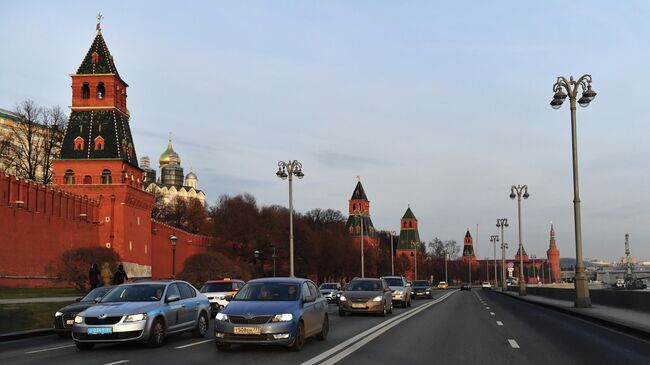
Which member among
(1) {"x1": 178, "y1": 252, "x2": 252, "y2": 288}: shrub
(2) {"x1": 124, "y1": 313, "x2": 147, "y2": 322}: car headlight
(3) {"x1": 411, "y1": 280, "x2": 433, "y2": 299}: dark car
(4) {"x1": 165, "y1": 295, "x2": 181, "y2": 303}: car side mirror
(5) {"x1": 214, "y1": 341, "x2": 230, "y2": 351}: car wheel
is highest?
(4) {"x1": 165, "y1": 295, "x2": 181, "y2": 303}: car side mirror

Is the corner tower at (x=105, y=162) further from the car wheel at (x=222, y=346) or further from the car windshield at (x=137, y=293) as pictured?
the car wheel at (x=222, y=346)

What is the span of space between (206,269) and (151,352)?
147 feet

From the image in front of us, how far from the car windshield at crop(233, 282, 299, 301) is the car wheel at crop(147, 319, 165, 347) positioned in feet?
5.82

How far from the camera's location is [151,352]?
13367mm

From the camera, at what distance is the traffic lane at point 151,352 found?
12.3m

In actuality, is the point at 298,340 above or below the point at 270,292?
below

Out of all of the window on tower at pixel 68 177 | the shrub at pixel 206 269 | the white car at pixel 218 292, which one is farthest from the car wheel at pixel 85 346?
the window on tower at pixel 68 177

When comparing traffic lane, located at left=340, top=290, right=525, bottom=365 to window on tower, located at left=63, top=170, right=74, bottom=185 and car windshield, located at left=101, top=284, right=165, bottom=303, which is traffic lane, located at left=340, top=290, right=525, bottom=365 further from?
window on tower, located at left=63, top=170, right=74, bottom=185

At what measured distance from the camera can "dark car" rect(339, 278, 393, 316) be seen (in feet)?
80.0

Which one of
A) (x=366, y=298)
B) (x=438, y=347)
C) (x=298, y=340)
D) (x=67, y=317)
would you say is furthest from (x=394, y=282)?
(x=298, y=340)

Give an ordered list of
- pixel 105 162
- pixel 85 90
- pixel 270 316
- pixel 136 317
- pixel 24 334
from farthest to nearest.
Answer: pixel 85 90 → pixel 105 162 → pixel 24 334 → pixel 136 317 → pixel 270 316

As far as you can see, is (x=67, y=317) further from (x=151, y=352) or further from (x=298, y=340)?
(x=298, y=340)

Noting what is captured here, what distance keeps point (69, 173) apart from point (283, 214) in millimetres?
37209

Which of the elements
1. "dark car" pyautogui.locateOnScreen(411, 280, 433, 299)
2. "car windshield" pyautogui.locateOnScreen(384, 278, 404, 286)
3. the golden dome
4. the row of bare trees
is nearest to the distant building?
the golden dome
